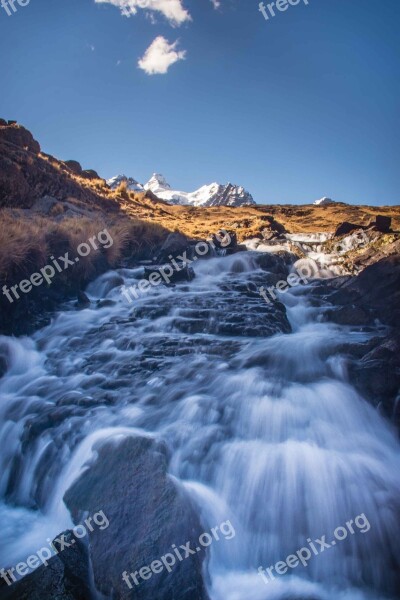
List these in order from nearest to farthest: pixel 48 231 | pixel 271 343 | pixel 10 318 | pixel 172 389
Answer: pixel 172 389 < pixel 271 343 < pixel 10 318 < pixel 48 231

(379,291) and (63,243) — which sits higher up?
(63,243)

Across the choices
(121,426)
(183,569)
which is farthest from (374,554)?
(121,426)

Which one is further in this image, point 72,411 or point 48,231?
point 48,231

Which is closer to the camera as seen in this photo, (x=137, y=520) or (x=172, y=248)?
(x=137, y=520)

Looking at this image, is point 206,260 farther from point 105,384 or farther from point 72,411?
point 72,411

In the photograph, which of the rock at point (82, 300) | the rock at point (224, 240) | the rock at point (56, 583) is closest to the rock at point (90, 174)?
the rock at point (224, 240)

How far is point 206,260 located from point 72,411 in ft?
32.4

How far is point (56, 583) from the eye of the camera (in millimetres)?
2938

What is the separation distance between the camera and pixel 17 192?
13.9 metres

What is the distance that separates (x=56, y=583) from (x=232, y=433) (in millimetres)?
2635

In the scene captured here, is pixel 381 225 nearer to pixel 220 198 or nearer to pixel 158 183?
pixel 220 198

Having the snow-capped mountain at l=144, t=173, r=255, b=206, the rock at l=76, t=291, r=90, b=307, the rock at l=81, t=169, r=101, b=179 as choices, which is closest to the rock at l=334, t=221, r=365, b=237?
the rock at l=76, t=291, r=90, b=307

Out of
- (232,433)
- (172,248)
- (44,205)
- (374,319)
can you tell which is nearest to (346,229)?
(172,248)

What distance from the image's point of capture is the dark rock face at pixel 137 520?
3037 millimetres
